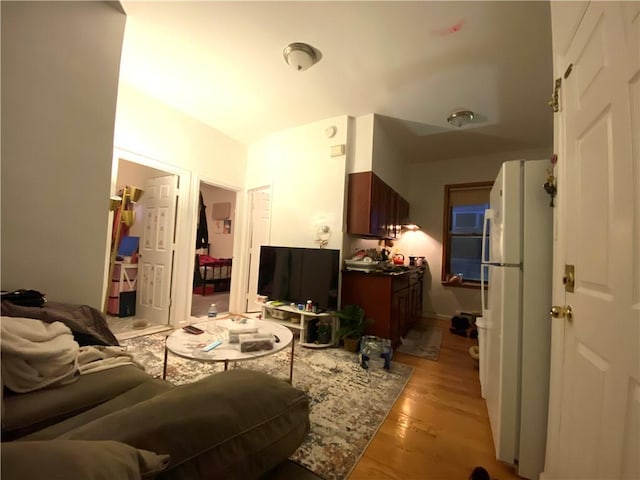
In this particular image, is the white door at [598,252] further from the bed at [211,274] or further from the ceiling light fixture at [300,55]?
the bed at [211,274]

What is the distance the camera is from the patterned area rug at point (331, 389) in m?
1.44

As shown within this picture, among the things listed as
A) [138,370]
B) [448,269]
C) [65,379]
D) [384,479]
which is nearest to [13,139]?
[65,379]

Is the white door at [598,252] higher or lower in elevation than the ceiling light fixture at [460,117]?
lower

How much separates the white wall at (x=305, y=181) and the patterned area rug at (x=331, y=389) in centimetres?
134

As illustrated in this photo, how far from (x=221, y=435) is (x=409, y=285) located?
336cm

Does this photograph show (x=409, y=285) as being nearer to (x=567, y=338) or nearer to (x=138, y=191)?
(x=567, y=338)

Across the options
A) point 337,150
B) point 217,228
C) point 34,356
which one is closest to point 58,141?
point 34,356

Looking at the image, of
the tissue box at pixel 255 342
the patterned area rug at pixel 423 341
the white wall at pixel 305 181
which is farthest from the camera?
the white wall at pixel 305 181

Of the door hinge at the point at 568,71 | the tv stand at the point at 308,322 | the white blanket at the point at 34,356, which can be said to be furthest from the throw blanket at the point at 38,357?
the door hinge at the point at 568,71

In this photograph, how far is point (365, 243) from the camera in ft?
12.6

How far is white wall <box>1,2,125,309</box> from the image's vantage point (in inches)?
57.8

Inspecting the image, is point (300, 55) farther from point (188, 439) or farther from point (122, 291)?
point (122, 291)

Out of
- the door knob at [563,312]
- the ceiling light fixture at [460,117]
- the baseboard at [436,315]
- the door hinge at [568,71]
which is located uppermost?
the ceiling light fixture at [460,117]

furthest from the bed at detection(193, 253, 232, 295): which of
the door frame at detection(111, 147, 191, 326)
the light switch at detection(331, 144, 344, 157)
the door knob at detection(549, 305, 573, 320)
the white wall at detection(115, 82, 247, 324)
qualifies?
the door knob at detection(549, 305, 573, 320)
